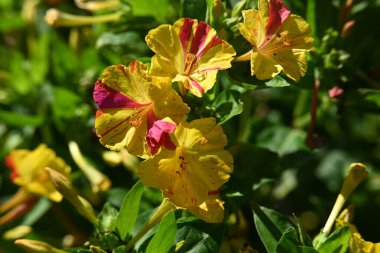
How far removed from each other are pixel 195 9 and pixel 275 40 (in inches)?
8.7

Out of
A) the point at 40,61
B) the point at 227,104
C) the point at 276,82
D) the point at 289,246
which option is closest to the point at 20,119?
the point at 40,61

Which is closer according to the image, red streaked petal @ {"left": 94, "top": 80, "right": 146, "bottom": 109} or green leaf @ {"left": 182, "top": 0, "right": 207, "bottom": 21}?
red streaked petal @ {"left": 94, "top": 80, "right": 146, "bottom": 109}

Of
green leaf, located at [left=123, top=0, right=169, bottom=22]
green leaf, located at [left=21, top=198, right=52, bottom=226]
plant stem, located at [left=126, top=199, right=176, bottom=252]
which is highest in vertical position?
green leaf, located at [left=123, top=0, right=169, bottom=22]

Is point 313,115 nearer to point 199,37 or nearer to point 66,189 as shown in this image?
point 199,37

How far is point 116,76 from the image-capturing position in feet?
3.79

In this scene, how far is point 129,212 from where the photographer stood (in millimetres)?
1301

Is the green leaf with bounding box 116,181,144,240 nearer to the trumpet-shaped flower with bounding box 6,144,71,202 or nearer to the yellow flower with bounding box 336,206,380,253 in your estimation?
the trumpet-shaped flower with bounding box 6,144,71,202

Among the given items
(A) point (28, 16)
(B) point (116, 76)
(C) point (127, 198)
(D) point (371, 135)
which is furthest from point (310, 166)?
(A) point (28, 16)

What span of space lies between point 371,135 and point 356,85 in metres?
0.51

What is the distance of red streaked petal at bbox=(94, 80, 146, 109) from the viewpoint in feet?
3.82

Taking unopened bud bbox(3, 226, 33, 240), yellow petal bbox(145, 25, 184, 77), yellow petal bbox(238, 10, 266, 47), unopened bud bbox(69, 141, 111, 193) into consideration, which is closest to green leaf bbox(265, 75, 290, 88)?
yellow petal bbox(238, 10, 266, 47)

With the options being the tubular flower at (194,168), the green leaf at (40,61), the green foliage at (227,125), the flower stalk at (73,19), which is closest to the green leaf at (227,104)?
the green foliage at (227,125)

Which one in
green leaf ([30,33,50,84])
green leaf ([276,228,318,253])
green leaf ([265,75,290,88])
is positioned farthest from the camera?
green leaf ([30,33,50,84])

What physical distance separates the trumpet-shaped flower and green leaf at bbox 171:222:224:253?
1.41ft
